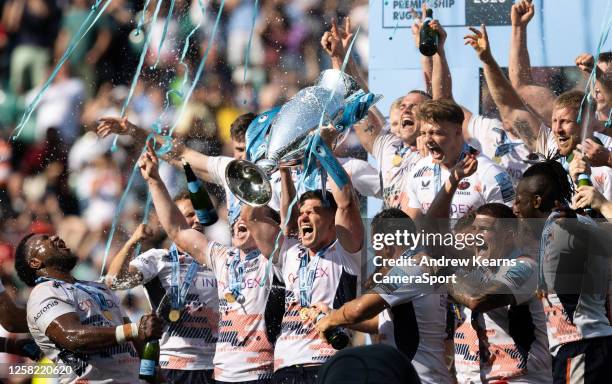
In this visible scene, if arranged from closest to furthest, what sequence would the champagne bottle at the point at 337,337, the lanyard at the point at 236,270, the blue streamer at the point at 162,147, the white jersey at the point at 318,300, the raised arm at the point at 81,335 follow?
the champagne bottle at the point at 337,337 < the white jersey at the point at 318,300 < the raised arm at the point at 81,335 < the lanyard at the point at 236,270 < the blue streamer at the point at 162,147

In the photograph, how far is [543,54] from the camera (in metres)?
6.45

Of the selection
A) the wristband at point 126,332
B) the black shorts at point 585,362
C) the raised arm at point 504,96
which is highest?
the raised arm at point 504,96

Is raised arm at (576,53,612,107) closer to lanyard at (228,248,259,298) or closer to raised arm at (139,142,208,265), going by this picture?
lanyard at (228,248,259,298)

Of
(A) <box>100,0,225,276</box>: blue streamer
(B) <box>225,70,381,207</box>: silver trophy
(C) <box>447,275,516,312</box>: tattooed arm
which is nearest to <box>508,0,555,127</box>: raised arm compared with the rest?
(B) <box>225,70,381,207</box>: silver trophy

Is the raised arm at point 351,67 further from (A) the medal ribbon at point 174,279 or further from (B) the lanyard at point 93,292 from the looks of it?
(B) the lanyard at point 93,292

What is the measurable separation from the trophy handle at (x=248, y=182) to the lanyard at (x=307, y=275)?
43cm

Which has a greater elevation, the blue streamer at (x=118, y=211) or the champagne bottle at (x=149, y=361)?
the blue streamer at (x=118, y=211)

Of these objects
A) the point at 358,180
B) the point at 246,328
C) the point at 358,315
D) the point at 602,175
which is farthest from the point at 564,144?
the point at 246,328

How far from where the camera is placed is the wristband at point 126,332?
6.29m

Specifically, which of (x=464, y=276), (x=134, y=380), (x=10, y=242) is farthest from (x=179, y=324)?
(x=464, y=276)

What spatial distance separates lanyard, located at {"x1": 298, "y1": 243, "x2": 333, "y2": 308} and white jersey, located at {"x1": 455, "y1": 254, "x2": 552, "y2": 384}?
0.85 meters

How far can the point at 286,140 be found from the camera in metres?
5.94

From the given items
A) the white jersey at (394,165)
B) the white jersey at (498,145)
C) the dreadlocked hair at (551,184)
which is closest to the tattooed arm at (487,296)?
the dreadlocked hair at (551,184)

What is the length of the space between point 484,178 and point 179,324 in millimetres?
2099
